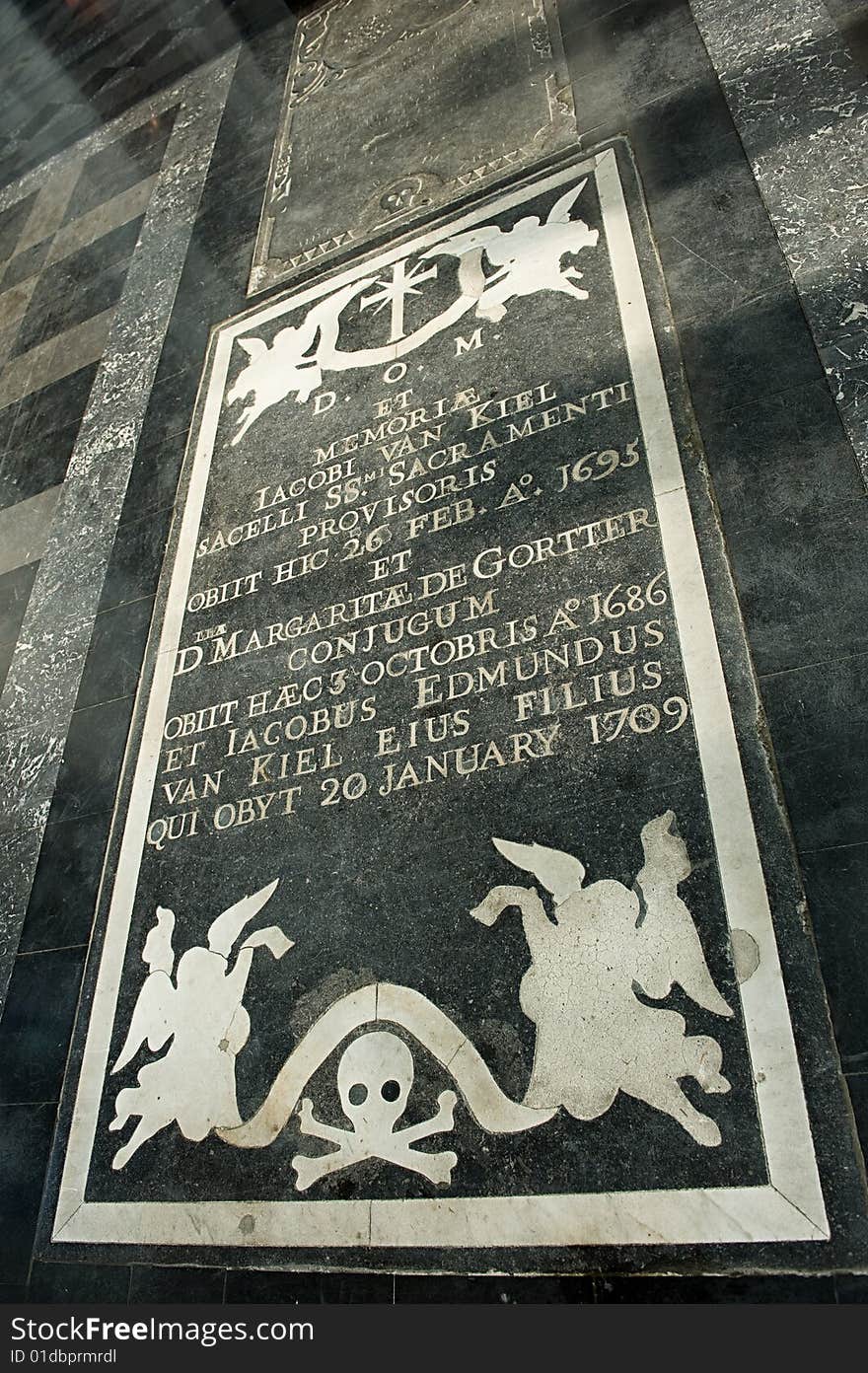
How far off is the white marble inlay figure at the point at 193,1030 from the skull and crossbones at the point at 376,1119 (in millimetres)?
348

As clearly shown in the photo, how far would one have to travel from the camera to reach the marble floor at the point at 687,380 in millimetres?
2816

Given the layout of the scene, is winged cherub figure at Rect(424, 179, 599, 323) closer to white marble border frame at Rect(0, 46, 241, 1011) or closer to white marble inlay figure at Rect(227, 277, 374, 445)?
white marble inlay figure at Rect(227, 277, 374, 445)

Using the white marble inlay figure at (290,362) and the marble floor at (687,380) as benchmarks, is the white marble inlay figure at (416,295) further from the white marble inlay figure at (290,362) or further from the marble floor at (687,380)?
the marble floor at (687,380)

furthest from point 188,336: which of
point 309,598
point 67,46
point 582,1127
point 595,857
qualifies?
point 67,46

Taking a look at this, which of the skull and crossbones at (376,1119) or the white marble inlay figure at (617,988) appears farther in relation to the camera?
the skull and crossbones at (376,1119)

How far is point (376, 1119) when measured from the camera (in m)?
2.85

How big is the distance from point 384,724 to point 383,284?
2.85 meters

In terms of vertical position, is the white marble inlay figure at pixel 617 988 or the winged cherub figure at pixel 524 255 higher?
the winged cherub figure at pixel 524 255

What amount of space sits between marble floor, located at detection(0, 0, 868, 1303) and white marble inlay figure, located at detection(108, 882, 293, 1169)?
391mm

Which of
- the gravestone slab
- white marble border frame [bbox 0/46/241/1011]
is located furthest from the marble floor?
the gravestone slab

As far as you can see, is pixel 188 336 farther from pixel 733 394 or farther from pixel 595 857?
pixel 595 857

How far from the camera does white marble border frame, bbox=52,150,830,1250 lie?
2334mm

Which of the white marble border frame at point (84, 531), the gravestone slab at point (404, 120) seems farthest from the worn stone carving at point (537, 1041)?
the gravestone slab at point (404, 120)

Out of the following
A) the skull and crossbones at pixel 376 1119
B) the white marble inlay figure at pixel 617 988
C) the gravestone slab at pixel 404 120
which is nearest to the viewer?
the white marble inlay figure at pixel 617 988
